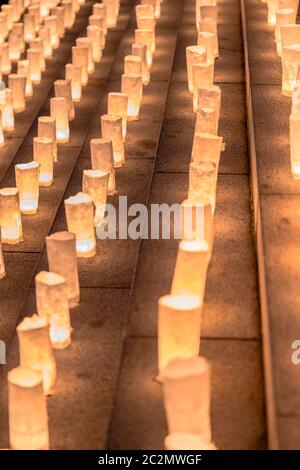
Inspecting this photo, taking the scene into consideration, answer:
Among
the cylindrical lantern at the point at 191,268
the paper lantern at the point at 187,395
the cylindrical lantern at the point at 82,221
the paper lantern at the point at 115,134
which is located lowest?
the paper lantern at the point at 187,395

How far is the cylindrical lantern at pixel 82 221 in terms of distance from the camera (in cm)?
370

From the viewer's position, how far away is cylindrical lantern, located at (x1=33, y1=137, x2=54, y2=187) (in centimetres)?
445

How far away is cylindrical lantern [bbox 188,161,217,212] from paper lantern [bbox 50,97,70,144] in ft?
4.11

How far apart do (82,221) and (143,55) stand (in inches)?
70.4

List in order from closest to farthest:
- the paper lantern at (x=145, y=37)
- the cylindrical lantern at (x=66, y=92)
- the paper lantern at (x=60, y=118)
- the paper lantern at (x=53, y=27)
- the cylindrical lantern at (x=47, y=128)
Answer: the cylindrical lantern at (x=47, y=128) → the paper lantern at (x=60, y=118) → the cylindrical lantern at (x=66, y=92) → the paper lantern at (x=145, y=37) → the paper lantern at (x=53, y=27)

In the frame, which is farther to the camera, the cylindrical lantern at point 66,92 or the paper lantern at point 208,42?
the paper lantern at point 208,42

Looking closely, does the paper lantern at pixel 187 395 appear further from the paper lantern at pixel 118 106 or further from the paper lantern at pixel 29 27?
the paper lantern at pixel 29 27

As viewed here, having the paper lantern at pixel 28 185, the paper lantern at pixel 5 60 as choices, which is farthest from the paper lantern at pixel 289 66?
the paper lantern at pixel 5 60

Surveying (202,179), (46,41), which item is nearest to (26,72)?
(46,41)

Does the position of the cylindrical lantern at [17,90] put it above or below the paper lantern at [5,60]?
below

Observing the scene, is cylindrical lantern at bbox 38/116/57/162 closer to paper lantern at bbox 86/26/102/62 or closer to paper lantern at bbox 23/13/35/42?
paper lantern at bbox 86/26/102/62

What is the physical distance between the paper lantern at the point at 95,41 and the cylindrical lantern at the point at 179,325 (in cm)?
306

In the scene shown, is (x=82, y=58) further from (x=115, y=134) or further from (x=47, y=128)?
(x=115, y=134)
